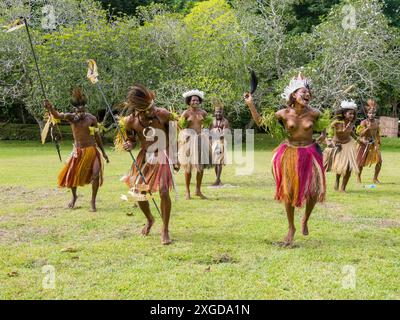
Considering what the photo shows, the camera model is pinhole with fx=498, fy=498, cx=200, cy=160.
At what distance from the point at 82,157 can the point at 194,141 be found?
6.82 feet

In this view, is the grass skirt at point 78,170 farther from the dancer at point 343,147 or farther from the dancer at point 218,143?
the dancer at point 343,147

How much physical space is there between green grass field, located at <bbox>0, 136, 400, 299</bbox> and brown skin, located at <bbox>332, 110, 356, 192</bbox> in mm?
406

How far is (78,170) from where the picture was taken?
744 cm

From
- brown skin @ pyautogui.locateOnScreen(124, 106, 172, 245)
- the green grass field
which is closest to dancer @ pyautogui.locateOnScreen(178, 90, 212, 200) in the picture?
the green grass field

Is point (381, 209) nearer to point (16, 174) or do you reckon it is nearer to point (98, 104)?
point (16, 174)

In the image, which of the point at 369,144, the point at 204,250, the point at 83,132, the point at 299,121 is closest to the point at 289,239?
the point at 204,250

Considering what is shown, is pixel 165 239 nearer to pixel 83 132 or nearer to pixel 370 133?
pixel 83 132

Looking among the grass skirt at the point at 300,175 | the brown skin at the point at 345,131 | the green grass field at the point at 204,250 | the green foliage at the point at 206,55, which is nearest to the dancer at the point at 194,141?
the green grass field at the point at 204,250

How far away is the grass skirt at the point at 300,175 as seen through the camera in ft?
17.3

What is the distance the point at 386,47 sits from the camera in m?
21.2

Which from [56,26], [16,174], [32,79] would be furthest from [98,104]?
[16,174]

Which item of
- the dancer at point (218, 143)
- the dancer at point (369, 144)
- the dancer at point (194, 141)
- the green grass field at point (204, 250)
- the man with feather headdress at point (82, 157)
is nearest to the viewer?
the green grass field at point (204, 250)

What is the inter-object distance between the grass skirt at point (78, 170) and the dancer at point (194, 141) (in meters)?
1.71
